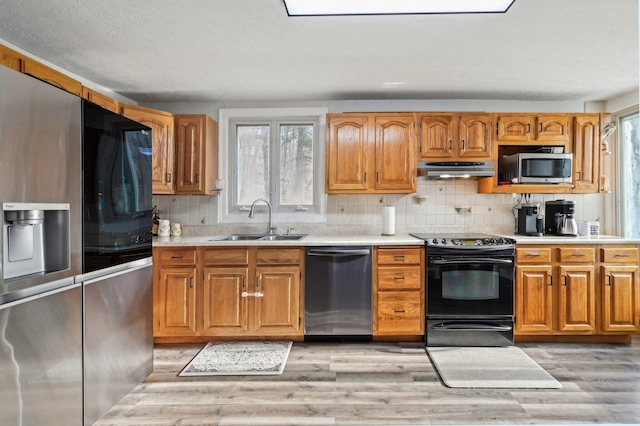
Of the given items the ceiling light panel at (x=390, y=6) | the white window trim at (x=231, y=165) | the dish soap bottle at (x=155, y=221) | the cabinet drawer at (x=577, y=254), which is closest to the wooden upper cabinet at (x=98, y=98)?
the white window trim at (x=231, y=165)

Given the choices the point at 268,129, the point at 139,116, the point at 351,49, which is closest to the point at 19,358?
the point at 139,116

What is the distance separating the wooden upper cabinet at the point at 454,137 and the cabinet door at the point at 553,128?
50 centimetres

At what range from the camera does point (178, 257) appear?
305 cm

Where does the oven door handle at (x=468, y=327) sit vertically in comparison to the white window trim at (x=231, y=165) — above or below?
below

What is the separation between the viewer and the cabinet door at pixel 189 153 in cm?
340

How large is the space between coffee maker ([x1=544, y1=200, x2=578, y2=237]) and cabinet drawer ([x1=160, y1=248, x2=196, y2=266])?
348cm

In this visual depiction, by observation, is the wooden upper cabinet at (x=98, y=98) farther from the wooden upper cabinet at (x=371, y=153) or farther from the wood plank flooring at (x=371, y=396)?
the wood plank flooring at (x=371, y=396)

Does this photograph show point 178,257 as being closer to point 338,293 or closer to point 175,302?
point 175,302

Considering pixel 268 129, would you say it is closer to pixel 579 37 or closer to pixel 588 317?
pixel 579 37

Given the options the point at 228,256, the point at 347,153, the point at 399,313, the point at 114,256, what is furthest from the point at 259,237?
the point at 114,256

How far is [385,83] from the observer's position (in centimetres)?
321

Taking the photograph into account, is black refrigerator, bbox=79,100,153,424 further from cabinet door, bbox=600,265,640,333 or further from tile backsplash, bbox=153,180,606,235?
cabinet door, bbox=600,265,640,333

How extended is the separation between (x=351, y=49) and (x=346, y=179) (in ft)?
4.11

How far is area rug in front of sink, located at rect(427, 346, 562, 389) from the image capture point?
236 cm
